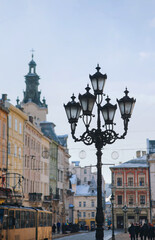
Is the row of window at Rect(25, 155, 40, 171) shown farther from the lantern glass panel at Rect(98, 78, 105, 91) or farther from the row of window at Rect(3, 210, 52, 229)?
the lantern glass panel at Rect(98, 78, 105, 91)

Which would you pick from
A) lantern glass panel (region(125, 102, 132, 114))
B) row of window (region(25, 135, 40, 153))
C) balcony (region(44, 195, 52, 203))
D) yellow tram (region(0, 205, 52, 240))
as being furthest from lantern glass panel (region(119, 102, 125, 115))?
balcony (region(44, 195, 52, 203))

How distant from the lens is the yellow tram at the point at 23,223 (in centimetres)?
2269

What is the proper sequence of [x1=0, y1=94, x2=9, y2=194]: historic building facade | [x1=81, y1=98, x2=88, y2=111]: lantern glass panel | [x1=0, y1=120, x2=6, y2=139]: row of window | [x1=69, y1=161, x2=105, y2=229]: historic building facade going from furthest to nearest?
[x1=69, y1=161, x2=105, y2=229]: historic building facade, [x1=0, y1=120, x2=6, y2=139]: row of window, [x1=0, y1=94, x2=9, y2=194]: historic building facade, [x1=81, y1=98, x2=88, y2=111]: lantern glass panel

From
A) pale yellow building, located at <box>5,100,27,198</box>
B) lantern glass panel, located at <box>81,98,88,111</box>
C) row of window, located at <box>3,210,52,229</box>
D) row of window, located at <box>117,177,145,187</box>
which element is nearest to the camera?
lantern glass panel, located at <box>81,98,88,111</box>

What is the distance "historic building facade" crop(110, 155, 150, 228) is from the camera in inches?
3105

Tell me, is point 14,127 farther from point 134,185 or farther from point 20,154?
point 134,185

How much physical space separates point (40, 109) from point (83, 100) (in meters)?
63.6

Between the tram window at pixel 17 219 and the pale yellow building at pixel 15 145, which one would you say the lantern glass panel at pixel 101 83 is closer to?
the tram window at pixel 17 219

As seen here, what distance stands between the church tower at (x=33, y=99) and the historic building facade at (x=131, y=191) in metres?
18.2

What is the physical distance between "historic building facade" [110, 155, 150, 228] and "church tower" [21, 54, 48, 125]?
59.8 ft

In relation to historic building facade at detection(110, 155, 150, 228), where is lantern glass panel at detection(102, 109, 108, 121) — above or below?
above

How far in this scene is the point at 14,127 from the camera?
Result: 160ft

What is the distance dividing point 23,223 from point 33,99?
2107 inches

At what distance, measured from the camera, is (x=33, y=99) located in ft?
257
